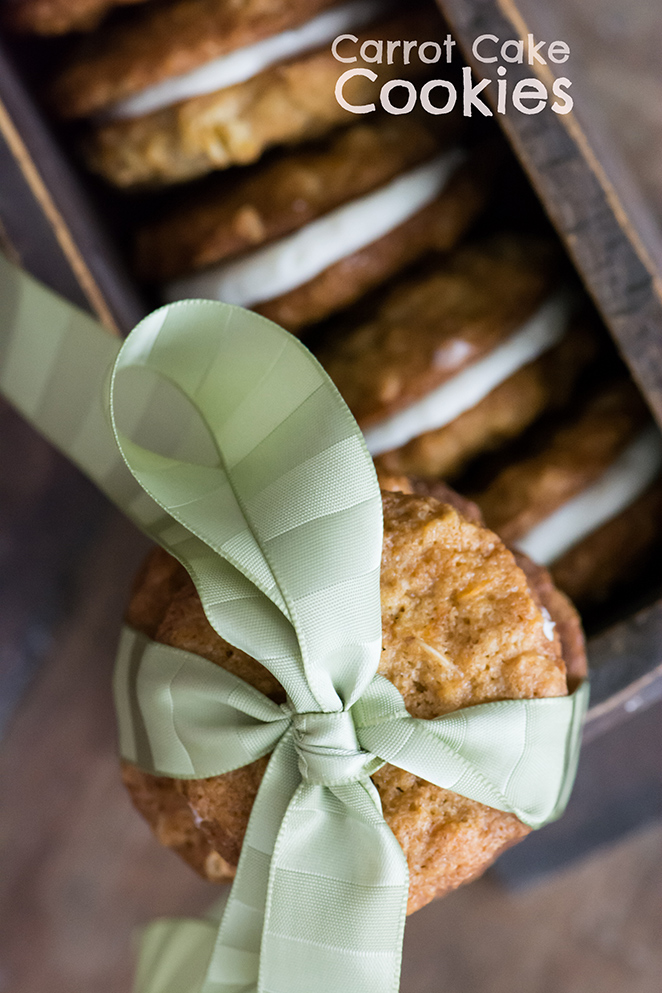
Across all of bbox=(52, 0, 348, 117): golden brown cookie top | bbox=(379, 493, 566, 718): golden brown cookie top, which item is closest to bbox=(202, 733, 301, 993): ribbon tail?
bbox=(379, 493, 566, 718): golden brown cookie top

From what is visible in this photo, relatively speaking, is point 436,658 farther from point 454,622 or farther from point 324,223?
point 324,223

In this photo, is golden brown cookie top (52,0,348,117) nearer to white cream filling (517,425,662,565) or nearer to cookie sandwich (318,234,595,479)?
cookie sandwich (318,234,595,479)

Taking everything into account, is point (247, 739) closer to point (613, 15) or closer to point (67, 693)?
point (67, 693)

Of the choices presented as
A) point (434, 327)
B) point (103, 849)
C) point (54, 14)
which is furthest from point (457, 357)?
point (103, 849)

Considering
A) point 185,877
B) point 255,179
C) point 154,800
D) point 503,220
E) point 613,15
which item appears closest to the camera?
point 154,800

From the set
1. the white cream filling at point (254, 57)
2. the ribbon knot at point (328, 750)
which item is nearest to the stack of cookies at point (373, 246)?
the white cream filling at point (254, 57)

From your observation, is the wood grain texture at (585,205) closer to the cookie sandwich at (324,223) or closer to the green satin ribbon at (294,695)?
the cookie sandwich at (324,223)

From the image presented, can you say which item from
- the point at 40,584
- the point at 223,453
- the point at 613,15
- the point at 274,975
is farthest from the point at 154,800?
the point at 613,15
